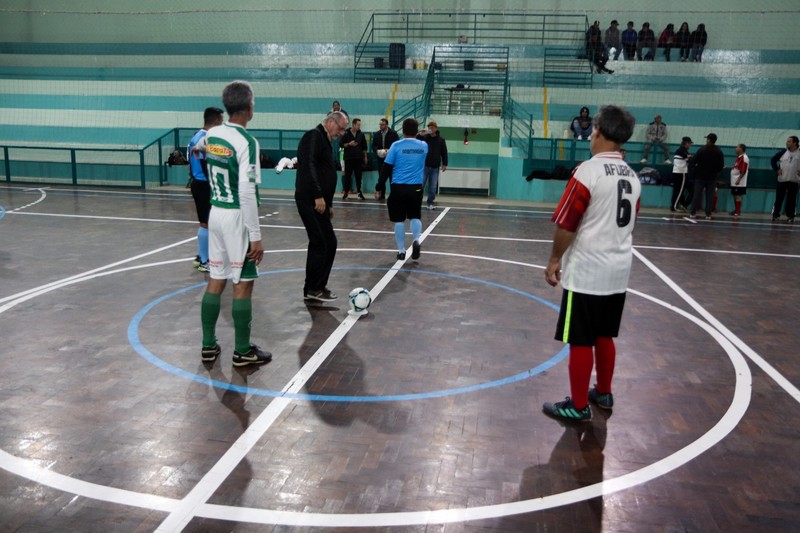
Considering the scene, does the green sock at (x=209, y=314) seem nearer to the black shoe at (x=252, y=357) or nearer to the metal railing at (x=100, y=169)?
the black shoe at (x=252, y=357)

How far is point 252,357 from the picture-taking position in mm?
6000

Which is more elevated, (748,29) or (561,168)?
(748,29)

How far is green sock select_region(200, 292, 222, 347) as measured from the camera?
230 inches

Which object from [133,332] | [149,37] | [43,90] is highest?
[149,37]

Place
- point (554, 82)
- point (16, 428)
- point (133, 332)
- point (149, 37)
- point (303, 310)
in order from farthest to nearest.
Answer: point (149, 37)
point (554, 82)
point (303, 310)
point (133, 332)
point (16, 428)

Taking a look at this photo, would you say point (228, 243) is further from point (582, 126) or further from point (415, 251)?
point (582, 126)

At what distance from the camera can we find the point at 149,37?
101 ft

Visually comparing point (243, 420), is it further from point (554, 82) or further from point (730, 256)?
point (554, 82)

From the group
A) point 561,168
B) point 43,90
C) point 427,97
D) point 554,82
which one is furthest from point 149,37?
point 561,168

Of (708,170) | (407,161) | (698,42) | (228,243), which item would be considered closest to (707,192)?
(708,170)

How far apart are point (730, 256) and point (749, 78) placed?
1577 cm

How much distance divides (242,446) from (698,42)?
26663 mm

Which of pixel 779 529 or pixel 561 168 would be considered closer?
pixel 779 529

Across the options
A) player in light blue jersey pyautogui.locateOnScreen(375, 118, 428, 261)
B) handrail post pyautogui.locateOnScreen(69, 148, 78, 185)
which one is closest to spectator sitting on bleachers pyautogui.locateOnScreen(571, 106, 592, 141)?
player in light blue jersey pyautogui.locateOnScreen(375, 118, 428, 261)
